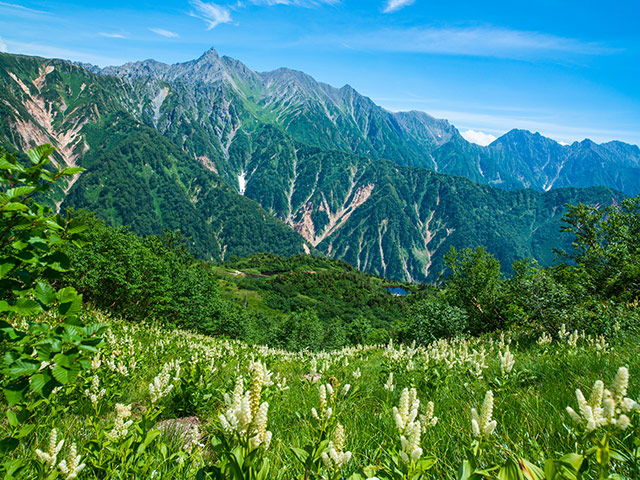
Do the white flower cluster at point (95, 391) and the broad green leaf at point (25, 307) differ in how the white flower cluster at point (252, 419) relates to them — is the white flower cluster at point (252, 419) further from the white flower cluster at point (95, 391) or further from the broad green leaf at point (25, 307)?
the white flower cluster at point (95, 391)

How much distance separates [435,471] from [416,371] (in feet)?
14.6

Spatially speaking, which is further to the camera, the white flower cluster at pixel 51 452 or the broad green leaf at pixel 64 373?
the white flower cluster at pixel 51 452

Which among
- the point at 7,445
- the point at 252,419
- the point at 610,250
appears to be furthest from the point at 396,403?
the point at 610,250

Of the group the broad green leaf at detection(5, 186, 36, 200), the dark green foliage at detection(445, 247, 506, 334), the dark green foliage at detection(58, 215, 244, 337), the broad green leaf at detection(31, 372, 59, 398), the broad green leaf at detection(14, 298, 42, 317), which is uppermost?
the broad green leaf at detection(5, 186, 36, 200)

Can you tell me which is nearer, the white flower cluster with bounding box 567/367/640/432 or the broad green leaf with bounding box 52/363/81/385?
the white flower cluster with bounding box 567/367/640/432

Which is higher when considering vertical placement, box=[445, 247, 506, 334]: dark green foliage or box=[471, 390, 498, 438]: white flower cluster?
box=[471, 390, 498, 438]: white flower cluster

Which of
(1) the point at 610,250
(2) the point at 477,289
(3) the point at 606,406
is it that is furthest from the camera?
(2) the point at 477,289

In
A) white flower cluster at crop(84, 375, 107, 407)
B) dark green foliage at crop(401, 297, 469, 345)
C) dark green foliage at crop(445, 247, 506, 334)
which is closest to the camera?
white flower cluster at crop(84, 375, 107, 407)

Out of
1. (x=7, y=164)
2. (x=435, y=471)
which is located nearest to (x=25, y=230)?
(x=7, y=164)

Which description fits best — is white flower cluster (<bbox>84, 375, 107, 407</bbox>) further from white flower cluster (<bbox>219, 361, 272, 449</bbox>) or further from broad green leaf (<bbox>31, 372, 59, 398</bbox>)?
white flower cluster (<bbox>219, 361, 272, 449</bbox>)

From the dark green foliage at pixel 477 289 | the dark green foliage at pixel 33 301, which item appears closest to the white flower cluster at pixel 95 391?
the dark green foliage at pixel 33 301

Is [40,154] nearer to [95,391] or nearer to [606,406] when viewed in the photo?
[95,391]

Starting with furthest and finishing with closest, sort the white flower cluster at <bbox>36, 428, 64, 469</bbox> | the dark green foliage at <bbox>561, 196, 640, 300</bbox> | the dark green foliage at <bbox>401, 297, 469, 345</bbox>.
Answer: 1. the dark green foliage at <bbox>401, 297, 469, 345</bbox>
2. the dark green foliage at <bbox>561, 196, 640, 300</bbox>
3. the white flower cluster at <bbox>36, 428, 64, 469</bbox>

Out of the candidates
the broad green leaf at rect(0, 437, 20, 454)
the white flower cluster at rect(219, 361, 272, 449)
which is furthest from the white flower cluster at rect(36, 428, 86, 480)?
the white flower cluster at rect(219, 361, 272, 449)
